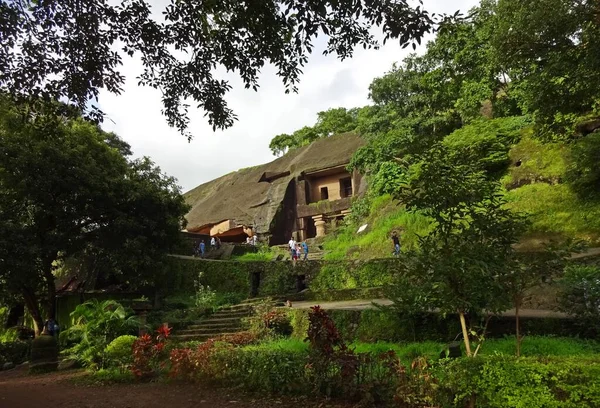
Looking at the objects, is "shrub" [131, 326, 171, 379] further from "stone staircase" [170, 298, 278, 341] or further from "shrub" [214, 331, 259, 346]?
"stone staircase" [170, 298, 278, 341]

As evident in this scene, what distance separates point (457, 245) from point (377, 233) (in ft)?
51.3

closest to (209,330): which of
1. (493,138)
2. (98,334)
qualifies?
(98,334)

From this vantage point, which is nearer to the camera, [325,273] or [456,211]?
[456,211]

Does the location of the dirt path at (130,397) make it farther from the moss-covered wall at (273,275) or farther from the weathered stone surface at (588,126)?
the weathered stone surface at (588,126)

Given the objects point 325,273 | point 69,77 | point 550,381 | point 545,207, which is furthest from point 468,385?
point 325,273

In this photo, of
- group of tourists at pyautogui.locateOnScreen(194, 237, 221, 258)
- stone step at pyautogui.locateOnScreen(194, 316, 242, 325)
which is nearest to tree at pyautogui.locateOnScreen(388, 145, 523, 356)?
stone step at pyautogui.locateOnScreen(194, 316, 242, 325)

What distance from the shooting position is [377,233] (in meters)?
21.1

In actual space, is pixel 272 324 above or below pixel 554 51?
below

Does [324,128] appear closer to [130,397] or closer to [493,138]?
[493,138]

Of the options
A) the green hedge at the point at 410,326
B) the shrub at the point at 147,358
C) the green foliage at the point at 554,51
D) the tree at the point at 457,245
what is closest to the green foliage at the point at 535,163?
the green foliage at the point at 554,51

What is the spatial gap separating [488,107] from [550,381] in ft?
76.5

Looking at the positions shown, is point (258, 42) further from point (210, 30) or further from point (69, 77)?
point (69, 77)

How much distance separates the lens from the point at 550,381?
4.32 m

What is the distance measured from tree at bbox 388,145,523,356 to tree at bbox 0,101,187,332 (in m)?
12.2
